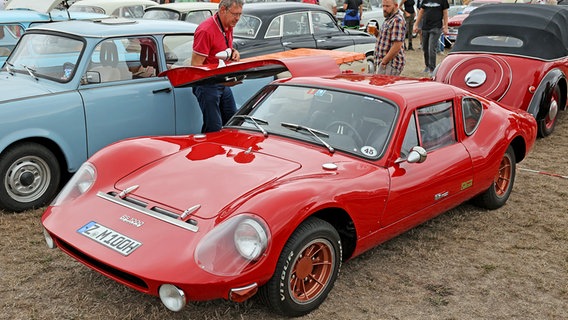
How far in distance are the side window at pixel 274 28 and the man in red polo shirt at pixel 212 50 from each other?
134 inches

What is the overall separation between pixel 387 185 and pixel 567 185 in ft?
10.3

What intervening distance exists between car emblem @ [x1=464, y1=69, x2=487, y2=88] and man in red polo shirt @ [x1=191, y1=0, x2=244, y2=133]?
3.29 meters

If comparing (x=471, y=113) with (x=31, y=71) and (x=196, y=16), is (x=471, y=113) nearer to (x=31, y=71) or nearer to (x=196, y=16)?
(x=31, y=71)

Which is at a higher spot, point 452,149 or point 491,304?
point 452,149

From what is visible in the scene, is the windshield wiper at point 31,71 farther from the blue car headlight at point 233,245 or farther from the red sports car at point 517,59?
the red sports car at point 517,59

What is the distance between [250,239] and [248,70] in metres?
1.98

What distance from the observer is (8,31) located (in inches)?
293

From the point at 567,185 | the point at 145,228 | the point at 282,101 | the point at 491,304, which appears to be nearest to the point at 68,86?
the point at 282,101

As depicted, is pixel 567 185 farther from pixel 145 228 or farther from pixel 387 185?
pixel 145 228

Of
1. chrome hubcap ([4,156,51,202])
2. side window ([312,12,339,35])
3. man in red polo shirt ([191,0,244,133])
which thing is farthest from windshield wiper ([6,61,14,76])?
side window ([312,12,339,35])

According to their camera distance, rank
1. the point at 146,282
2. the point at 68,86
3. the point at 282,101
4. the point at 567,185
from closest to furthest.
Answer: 1. the point at 146,282
2. the point at 282,101
3. the point at 68,86
4. the point at 567,185

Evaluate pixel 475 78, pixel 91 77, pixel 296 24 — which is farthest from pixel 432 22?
pixel 91 77

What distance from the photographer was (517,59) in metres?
7.23

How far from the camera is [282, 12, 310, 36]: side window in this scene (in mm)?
9111
